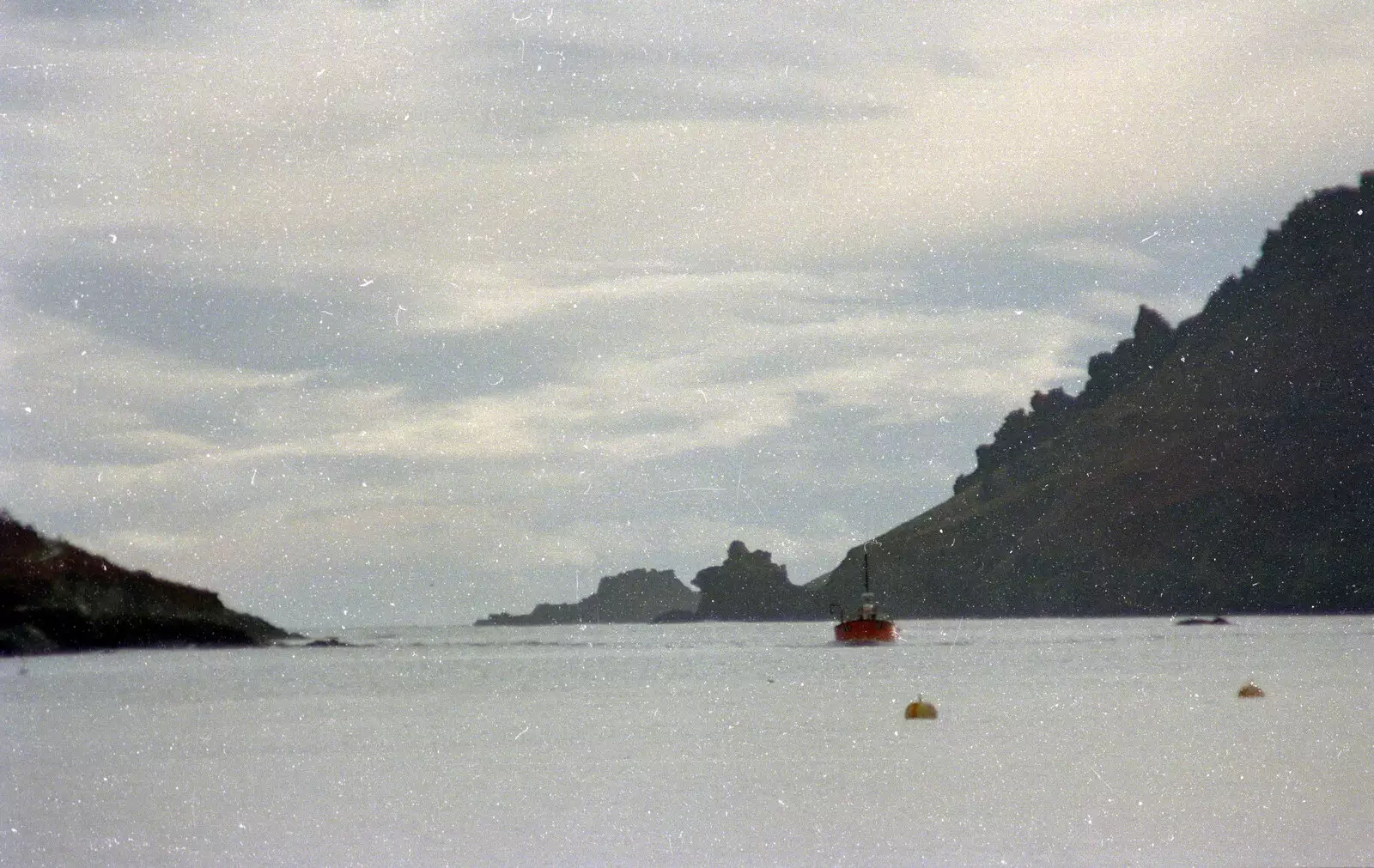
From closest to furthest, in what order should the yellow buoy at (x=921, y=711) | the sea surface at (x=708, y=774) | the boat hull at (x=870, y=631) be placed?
the sea surface at (x=708, y=774), the yellow buoy at (x=921, y=711), the boat hull at (x=870, y=631)

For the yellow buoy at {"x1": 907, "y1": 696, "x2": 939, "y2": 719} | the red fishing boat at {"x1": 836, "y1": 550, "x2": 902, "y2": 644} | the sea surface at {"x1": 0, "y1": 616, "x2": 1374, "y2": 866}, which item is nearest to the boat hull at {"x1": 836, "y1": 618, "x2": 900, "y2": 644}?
the red fishing boat at {"x1": 836, "y1": 550, "x2": 902, "y2": 644}

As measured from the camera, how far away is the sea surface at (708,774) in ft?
120

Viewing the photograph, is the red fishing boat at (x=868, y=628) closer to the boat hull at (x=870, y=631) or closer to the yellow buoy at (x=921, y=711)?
the boat hull at (x=870, y=631)

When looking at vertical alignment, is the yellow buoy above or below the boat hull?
below

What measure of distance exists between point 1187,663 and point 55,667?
10266cm

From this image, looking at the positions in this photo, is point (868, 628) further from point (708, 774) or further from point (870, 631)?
point (708, 774)

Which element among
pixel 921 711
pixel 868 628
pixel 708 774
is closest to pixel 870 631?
pixel 868 628

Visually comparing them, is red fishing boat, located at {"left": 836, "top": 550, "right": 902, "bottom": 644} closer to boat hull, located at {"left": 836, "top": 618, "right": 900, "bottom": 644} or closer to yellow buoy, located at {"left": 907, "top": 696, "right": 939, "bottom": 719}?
boat hull, located at {"left": 836, "top": 618, "right": 900, "bottom": 644}

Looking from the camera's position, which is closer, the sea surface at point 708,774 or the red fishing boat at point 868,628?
the sea surface at point 708,774

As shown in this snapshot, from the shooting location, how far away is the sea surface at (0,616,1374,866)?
1438 inches

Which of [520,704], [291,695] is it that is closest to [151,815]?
[520,704]

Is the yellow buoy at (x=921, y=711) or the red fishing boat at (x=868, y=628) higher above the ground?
the red fishing boat at (x=868, y=628)

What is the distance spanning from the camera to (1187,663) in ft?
431

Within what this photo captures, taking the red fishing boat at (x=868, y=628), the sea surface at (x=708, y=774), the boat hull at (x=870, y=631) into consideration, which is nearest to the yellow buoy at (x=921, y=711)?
the sea surface at (x=708, y=774)
